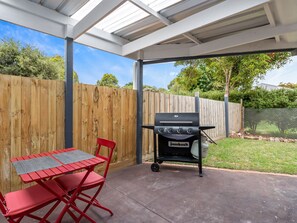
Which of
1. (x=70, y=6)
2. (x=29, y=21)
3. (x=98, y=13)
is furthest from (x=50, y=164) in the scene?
(x=70, y=6)

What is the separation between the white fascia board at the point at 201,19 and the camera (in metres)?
2.34

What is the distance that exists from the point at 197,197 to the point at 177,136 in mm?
1271

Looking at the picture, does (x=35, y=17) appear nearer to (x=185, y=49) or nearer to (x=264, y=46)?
(x=185, y=49)

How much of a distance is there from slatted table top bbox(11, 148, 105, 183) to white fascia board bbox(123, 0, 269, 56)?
227 centimetres

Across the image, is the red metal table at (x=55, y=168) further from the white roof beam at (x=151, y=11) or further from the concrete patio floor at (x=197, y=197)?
the white roof beam at (x=151, y=11)

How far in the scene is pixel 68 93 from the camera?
10.5 feet

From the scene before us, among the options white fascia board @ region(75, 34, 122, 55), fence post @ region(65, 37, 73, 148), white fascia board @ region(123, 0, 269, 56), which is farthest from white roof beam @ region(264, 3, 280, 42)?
fence post @ region(65, 37, 73, 148)

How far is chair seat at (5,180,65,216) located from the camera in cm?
165

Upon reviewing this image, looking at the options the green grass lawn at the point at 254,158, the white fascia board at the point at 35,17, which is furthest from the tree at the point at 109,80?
the white fascia board at the point at 35,17

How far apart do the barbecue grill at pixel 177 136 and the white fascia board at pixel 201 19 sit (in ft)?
5.00

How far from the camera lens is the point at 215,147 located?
6188 mm

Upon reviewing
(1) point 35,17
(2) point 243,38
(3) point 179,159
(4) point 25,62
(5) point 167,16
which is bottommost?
(3) point 179,159

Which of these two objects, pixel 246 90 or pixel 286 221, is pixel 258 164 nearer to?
pixel 286 221

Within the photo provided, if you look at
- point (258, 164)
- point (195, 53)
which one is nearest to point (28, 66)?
point (195, 53)
